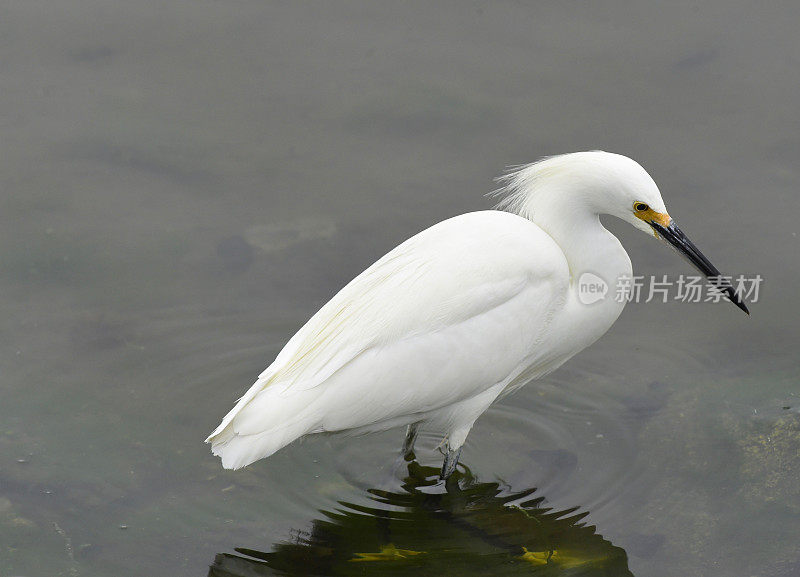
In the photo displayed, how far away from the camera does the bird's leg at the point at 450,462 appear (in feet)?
15.3

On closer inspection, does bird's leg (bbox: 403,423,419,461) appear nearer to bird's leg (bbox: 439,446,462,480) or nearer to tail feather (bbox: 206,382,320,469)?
bird's leg (bbox: 439,446,462,480)

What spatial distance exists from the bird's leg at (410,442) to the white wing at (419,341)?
1.24ft

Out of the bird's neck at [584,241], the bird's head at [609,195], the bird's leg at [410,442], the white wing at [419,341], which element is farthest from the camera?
the bird's leg at [410,442]

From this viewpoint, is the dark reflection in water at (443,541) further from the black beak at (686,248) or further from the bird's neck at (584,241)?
the black beak at (686,248)

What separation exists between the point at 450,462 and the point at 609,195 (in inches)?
52.4

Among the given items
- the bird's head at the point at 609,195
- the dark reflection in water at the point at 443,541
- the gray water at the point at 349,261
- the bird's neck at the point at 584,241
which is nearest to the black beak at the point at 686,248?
the bird's head at the point at 609,195

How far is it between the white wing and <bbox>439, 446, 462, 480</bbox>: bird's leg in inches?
12.3

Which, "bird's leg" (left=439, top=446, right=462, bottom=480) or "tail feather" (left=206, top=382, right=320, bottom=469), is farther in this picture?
"bird's leg" (left=439, top=446, right=462, bottom=480)

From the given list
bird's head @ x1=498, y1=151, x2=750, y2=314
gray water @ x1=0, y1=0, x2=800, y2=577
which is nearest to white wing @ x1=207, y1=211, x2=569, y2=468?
bird's head @ x1=498, y1=151, x2=750, y2=314

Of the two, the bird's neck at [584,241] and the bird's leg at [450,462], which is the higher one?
the bird's neck at [584,241]

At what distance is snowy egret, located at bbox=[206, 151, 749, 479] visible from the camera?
4246 mm

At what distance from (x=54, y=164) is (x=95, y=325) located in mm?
1416

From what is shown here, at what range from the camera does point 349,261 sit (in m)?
5.98

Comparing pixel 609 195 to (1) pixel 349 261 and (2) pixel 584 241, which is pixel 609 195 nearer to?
(2) pixel 584 241
